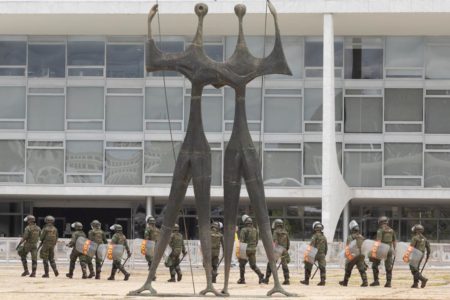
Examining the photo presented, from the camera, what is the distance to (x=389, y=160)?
42312 mm

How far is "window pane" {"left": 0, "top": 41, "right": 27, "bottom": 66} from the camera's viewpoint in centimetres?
4316

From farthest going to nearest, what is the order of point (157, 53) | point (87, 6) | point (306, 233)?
point (306, 233), point (87, 6), point (157, 53)

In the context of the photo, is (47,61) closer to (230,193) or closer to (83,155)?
(83,155)

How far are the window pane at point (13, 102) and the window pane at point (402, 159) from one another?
14.2 m

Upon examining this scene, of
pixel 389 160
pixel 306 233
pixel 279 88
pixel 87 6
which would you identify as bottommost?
pixel 306 233

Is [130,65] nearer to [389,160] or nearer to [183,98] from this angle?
[183,98]

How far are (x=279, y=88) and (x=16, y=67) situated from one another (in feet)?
33.8

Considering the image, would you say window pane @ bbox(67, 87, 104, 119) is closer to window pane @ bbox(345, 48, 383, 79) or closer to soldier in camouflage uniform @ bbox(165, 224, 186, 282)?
window pane @ bbox(345, 48, 383, 79)

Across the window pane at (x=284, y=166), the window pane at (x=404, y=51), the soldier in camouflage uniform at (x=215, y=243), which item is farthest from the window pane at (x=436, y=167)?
the soldier in camouflage uniform at (x=215, y=243)

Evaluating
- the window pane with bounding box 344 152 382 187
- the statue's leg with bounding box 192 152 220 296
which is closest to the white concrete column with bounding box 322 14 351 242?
the window pane with bounding box 344 152 382 187

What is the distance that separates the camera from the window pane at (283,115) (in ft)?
139

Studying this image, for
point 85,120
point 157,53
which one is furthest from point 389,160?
point 157,53

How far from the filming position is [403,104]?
42344 mm

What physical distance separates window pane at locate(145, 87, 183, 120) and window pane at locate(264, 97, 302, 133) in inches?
131
